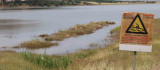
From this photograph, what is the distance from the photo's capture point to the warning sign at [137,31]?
7512 millimetres

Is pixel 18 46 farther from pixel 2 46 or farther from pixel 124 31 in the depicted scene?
pixel 124 31

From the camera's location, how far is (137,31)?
754 cm

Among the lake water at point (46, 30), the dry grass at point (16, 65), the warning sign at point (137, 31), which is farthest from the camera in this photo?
the lake water at point (46, 30)

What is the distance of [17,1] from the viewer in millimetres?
199500

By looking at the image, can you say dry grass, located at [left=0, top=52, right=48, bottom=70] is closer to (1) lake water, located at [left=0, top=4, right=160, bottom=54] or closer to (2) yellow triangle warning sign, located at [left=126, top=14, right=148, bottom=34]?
(2) yellow triangle warning sign, located at [left=126, top=14, right=148, bottom=34]

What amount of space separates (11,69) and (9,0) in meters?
196

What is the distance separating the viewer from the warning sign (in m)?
7.51

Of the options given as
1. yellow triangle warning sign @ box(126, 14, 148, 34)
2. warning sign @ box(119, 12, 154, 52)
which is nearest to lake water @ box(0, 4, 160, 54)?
warning sign @ box(119, 12, 154, 52)

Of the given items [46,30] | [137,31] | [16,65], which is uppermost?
[137,31]

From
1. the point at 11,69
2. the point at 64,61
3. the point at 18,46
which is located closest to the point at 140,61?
the point at 64,61

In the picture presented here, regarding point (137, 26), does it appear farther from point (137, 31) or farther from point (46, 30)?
point (46, 30)

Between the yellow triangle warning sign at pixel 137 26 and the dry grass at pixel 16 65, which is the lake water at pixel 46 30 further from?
the yellow triangle warning sign at pixel 137 26

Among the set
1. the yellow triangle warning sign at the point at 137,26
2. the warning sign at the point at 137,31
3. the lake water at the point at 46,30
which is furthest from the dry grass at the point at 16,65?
the lake water at the point at 46,30

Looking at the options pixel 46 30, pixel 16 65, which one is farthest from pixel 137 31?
pixel 46 30
